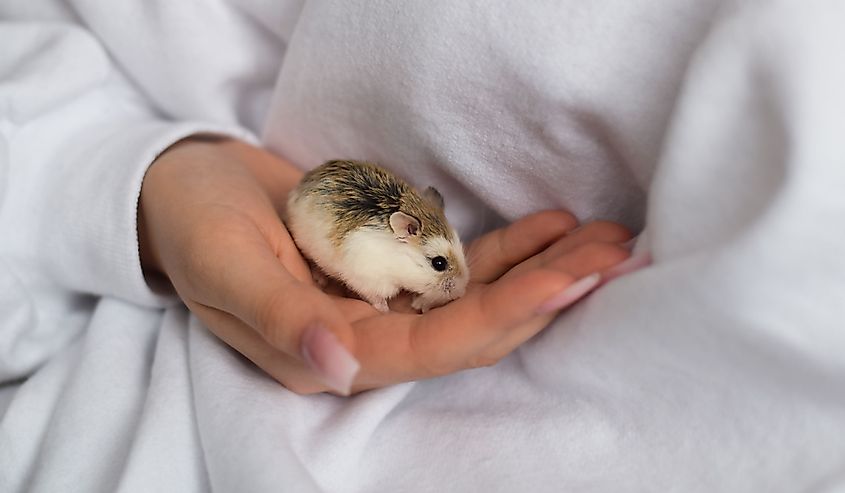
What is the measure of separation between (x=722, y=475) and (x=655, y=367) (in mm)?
177

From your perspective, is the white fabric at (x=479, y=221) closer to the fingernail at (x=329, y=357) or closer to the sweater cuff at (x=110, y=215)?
the sweater cuff at (x=110, y=215)

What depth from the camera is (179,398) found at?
1.34 metres

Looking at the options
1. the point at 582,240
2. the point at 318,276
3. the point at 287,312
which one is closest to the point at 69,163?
the point at 318,276

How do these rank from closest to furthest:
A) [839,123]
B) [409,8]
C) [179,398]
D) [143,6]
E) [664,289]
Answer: [839,123], [664,289], [179,398], [409,8], [143,6]

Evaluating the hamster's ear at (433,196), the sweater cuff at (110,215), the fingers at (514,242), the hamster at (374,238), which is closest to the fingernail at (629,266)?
the fingers at (514,242)

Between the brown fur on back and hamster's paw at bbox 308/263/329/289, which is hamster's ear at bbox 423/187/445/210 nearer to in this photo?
the brown fur on back

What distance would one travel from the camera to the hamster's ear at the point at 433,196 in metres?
1.54

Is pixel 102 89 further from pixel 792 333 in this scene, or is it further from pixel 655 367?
pixel 792 333

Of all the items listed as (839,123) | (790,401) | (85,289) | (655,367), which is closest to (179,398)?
(85,289)

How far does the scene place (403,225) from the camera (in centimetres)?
145

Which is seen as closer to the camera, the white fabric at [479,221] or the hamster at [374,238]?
the white fabric at [479,221]

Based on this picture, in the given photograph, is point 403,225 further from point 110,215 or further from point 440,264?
point 110,215

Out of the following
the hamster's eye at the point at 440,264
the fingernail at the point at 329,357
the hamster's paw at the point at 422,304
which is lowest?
the hamster's paw at the point at 422,304

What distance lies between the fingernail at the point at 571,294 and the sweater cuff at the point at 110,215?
828 millimetres
